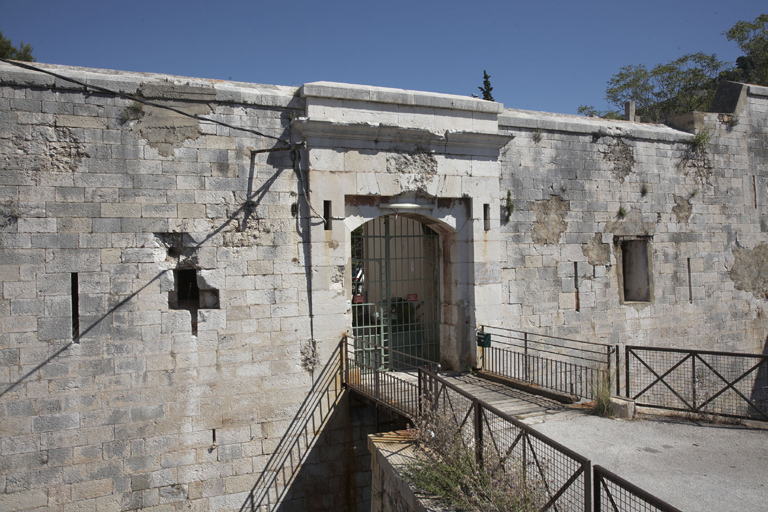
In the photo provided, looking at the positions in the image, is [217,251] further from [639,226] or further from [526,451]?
[639,226]

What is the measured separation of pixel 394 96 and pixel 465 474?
18.6 ft

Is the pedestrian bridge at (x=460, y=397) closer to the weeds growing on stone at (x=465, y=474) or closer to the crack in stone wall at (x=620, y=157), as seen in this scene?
the weeds growing on stone at (x=465, y=474)

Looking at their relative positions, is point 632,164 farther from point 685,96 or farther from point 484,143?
point 685,96

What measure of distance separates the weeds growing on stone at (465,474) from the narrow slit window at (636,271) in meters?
6.94

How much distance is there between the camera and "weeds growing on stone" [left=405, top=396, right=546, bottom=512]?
4.44 m

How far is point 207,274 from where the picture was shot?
24.9 feet

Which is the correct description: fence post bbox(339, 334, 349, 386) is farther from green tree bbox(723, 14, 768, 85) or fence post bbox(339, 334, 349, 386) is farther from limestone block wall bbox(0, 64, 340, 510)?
green tree bbox(723, 14, 768, 85)

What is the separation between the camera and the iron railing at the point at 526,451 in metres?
4.26

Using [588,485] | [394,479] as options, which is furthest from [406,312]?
[588,485]

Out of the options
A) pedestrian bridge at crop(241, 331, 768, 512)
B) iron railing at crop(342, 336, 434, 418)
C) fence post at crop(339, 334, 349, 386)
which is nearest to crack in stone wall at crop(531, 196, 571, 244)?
pedestrian bridge at crop(241, 331, 768, 512)

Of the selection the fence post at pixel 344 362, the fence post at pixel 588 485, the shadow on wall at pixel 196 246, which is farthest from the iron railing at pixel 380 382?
the fence post at pixel 588 485

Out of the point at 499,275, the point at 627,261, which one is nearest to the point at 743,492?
the point at 499,275

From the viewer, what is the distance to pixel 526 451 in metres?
5.01

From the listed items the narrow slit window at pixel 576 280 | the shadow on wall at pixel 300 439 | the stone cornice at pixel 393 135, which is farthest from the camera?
the narrow slit window at pixel 576 280
